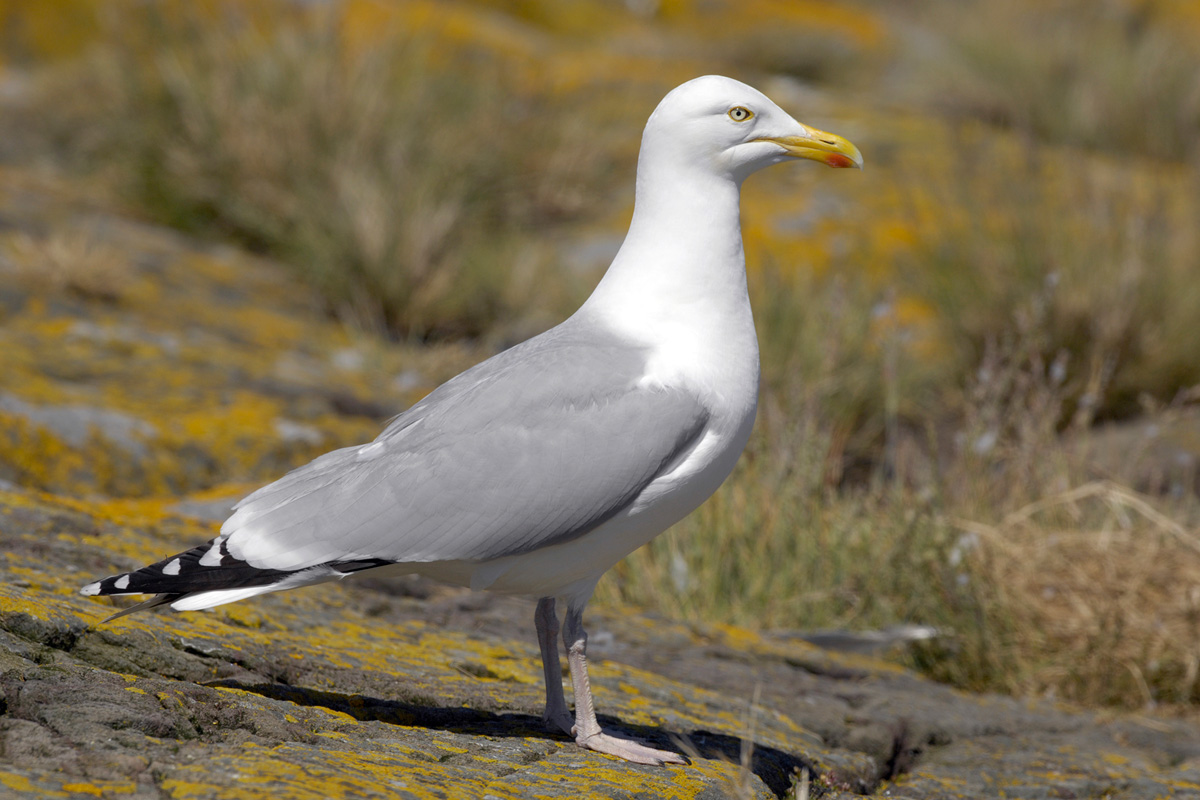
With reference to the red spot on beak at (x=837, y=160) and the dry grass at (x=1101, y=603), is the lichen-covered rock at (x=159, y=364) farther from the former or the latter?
the dry grass at (x=1101, y=603)

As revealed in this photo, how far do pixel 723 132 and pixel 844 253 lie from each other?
4.90m

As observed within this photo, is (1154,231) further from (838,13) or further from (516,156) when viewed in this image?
(838,13)

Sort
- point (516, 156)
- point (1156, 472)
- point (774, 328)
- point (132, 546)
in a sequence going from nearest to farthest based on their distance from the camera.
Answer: point (132, 546) < point (1156, 472) < point (774, 328) < point (516, 156)

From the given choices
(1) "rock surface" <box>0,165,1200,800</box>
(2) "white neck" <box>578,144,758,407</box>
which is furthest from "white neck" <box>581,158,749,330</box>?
(1) "rock surface" <box>0,165,1200,800</box>

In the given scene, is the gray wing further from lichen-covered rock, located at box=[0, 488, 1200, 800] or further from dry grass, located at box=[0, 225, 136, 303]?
dry grass, located at box=[0, 225, 136, 303]

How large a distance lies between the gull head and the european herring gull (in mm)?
202

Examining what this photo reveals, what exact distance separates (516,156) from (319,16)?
1.92m

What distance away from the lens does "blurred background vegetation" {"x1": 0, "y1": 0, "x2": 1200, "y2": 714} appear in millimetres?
4074

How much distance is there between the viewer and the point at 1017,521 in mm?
4137

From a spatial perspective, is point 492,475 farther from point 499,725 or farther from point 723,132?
point 723,132

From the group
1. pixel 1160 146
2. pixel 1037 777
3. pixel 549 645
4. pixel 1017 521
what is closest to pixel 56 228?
pixel 549 645

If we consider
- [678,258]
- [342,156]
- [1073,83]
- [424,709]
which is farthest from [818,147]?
[1073,83]

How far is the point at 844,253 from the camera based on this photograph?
768cm

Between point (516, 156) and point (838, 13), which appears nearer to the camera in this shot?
point (516, 156)
